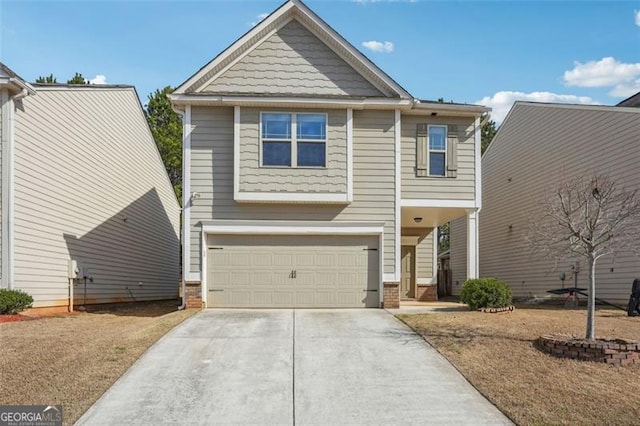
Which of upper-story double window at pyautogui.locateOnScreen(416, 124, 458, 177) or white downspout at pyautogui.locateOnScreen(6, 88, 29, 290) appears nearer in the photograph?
white downspout at pyautogui.locateOnScreen(6, 88, 29, 290)

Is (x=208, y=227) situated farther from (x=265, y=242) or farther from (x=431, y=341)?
(x=431, y=341)

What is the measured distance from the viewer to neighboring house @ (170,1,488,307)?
579 inches

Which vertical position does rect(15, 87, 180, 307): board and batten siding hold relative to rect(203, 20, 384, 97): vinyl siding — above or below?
below

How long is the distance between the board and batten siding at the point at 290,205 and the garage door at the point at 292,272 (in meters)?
0.53

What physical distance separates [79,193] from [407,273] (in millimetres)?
10841

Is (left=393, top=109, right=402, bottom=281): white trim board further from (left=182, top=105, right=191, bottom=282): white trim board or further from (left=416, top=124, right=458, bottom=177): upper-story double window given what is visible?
(left=182, top=105, right=191, bottom=282): white trim board

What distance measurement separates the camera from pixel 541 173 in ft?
67.5

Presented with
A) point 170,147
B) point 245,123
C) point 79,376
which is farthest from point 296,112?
point 170,147

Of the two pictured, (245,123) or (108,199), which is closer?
(245,123)

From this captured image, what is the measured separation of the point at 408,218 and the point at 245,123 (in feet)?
20.9

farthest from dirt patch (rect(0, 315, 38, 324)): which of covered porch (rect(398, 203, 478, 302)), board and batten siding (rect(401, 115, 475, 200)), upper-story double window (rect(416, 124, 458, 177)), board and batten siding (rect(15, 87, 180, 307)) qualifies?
covered porch (rect(398, 203, 478, 302))

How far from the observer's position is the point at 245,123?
48.4 feet

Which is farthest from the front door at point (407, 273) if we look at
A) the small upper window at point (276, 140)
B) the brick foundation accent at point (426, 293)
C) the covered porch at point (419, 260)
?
the small upper window at point (276, 140)

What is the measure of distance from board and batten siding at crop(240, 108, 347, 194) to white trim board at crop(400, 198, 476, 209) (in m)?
2.01
